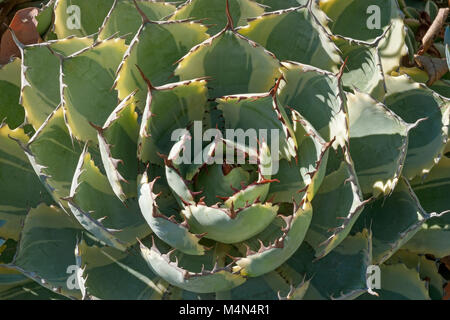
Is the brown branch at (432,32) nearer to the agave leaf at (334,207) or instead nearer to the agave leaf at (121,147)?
the agave leaf at (334,207)

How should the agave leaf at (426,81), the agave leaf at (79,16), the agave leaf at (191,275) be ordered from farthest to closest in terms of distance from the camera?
the agave leaf at (426,81), the agave leaf at (79,16), the agave leaf at (191,275)

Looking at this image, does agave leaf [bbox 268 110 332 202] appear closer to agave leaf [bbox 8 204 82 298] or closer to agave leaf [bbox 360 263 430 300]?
agave leaf [bbox 360 263 430 300]

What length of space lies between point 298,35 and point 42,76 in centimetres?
59

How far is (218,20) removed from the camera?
49.9 inches

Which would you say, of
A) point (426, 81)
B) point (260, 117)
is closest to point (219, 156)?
point (260, 117)

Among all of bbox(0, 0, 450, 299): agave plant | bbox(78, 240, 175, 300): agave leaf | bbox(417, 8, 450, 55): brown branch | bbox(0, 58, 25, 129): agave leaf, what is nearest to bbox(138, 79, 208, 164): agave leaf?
bbox(0, 0, 450, 299): agave plant

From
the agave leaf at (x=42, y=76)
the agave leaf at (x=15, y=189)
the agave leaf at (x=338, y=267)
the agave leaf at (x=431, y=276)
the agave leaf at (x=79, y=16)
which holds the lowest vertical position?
the agave leaf at (x=431, y=276)

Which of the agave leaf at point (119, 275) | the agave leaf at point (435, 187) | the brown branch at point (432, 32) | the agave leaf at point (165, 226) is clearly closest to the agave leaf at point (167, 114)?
the agave leaf at point (165, 226)

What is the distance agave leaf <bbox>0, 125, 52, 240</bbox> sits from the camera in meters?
1.27

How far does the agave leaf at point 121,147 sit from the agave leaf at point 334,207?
15.6 inches

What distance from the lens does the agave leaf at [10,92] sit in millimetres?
1368

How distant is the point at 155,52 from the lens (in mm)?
1167

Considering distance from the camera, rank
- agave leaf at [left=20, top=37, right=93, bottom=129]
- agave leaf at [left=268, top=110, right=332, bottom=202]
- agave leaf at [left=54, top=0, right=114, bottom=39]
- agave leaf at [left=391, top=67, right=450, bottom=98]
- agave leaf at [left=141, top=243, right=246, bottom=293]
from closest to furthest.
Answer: agave leaf at [left=141, top=243, right=246, bottom=293]
agave leaf at [left=268, top=110, right=332, bottom=202]
agave leaf at [left=20, top=37, right=93, bottom=129]
agave leaf at [left=54, top=0, right=114, bottom=39]
agave leaf at [left=391, top=67, right=450, bottom=98]

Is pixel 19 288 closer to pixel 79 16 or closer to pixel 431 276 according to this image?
pixel 79 16
